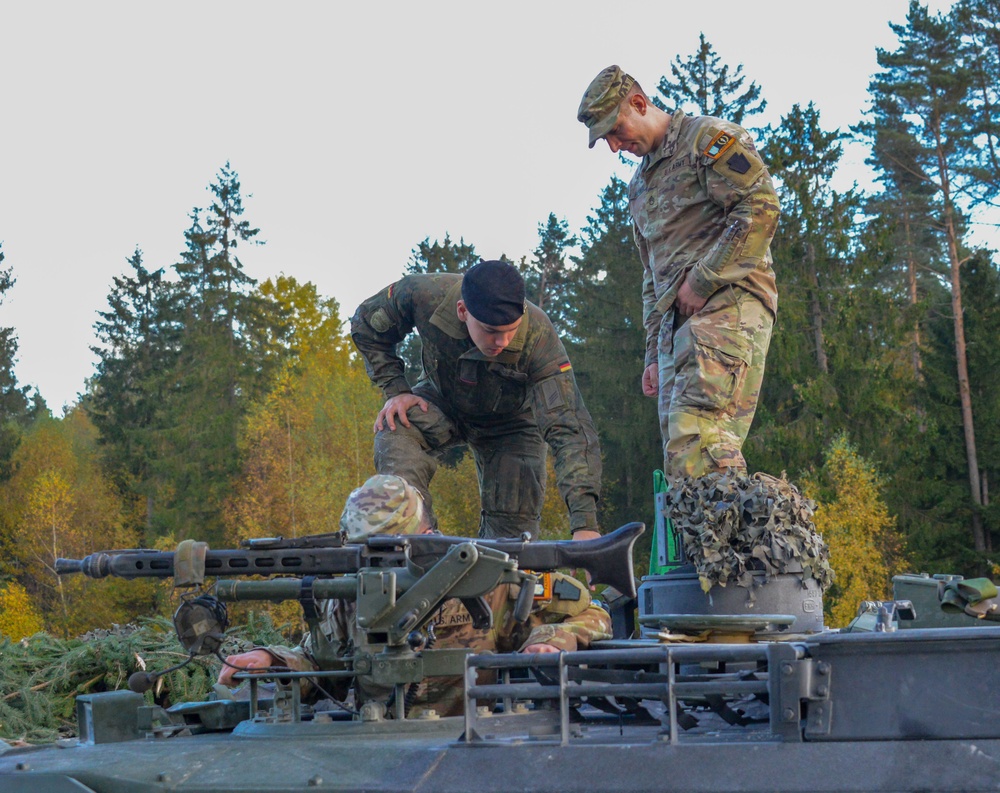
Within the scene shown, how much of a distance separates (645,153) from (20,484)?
47.9 meters

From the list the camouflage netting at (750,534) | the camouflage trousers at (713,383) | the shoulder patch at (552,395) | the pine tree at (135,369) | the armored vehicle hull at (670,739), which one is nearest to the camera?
the armored vehicle hull at (670,739)

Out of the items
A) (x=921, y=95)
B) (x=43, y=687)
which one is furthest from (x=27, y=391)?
(x=43, y=687)

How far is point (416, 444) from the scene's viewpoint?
739cm

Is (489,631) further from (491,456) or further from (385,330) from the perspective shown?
(385,330)

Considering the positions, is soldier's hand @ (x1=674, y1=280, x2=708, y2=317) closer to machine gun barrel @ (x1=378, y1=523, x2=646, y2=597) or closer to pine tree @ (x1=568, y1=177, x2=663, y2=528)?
machine gun barrel @ (x1=378, y1=523, x2=646, y2=597)

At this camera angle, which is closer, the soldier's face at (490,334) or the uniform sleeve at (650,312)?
the uniform sleeve at (650,312)

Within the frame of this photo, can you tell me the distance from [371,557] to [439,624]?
14.9 inches

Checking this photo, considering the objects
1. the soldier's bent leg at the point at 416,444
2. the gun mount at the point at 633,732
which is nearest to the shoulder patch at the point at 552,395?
the soldier's bent leg at the point at 416,444

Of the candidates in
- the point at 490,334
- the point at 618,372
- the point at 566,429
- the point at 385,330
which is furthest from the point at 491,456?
the point at 618,372

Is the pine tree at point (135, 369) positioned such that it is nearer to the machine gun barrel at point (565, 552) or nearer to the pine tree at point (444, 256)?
the pine tree at point (444, 256)

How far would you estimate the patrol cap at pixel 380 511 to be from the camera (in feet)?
15.3

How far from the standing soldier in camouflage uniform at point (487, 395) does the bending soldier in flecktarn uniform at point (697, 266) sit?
91 cm

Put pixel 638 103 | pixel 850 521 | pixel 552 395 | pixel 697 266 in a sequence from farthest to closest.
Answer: pixel 850 521 → pixel 552 395 → pixel 638 103 → pixel 697 266

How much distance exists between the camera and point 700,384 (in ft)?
17.8
